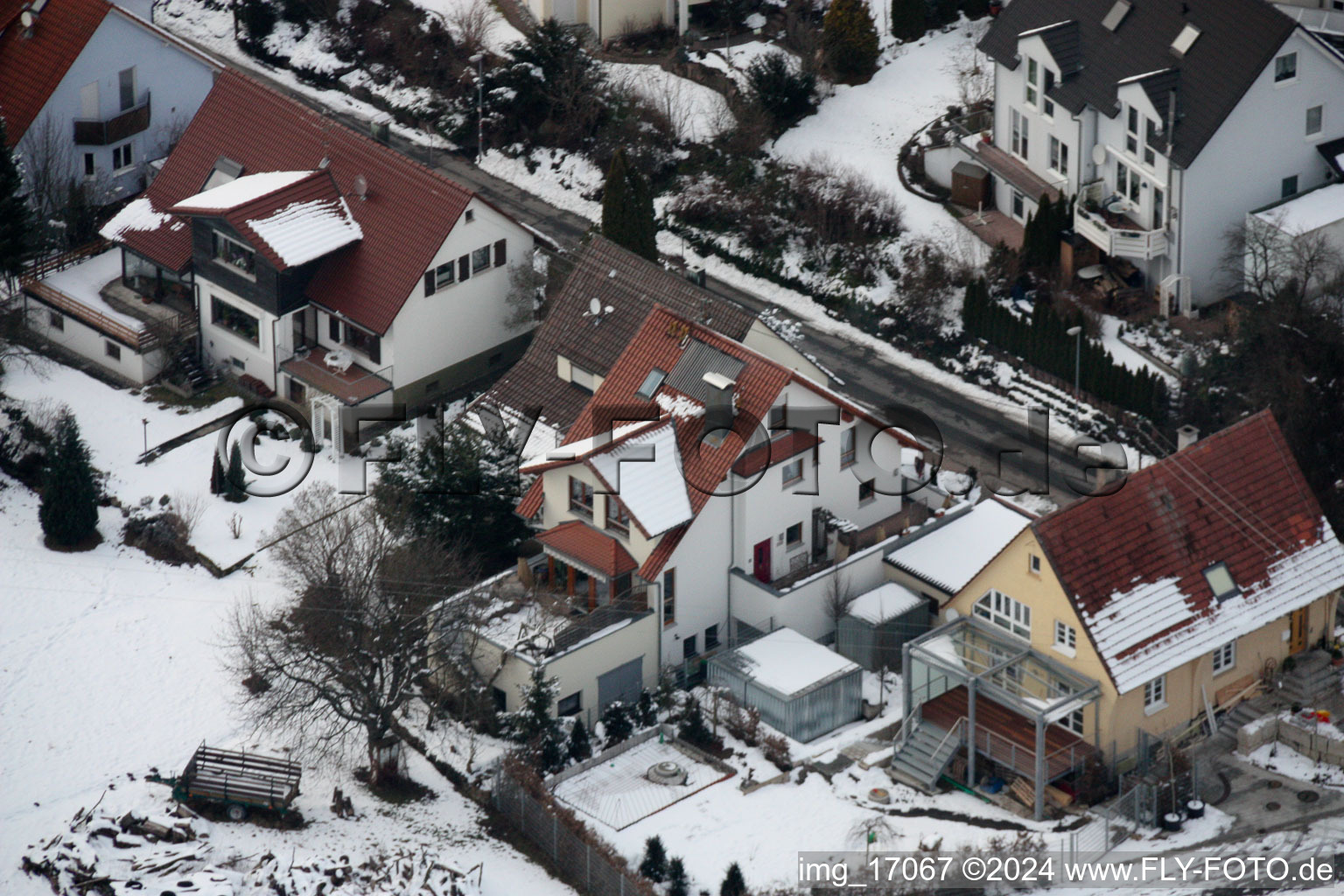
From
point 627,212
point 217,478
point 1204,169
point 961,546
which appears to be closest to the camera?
point 961,546

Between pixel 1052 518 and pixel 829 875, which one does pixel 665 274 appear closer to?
pixel 1052 518

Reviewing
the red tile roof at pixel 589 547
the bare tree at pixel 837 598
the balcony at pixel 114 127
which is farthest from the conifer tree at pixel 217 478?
the bare tree at pixel 837 598

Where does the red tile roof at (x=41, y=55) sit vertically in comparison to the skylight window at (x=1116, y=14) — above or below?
below

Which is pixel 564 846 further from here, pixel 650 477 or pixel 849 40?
pixel 849 40

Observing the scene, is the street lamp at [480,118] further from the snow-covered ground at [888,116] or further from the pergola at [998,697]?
the pergola at [998,697]

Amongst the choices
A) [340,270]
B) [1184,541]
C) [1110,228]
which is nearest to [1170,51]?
[1110,228]

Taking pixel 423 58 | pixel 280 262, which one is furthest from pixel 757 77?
pixel 280 262

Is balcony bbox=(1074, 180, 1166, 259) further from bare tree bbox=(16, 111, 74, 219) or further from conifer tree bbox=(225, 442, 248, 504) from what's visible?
bare tree bbox=(16, 111, 74, 219)

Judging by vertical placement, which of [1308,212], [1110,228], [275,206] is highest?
[1308,212]
